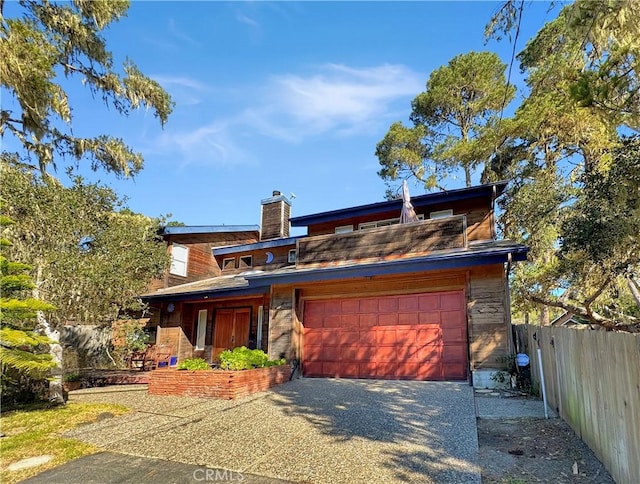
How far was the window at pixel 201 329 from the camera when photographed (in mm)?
15648

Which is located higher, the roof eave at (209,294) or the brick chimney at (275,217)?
the brick chimney at (275,217)

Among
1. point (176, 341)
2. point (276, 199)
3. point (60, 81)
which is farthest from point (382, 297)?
point (60, 81)

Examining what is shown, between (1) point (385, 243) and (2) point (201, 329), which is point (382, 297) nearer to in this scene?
(1) point (385, 243)

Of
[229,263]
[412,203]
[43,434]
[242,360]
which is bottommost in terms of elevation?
[43,434]

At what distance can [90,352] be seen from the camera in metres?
13.8

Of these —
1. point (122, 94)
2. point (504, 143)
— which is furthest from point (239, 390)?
point (504, 143)

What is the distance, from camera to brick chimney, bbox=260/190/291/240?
1712 cm

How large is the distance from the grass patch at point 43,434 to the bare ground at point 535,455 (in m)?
5.03

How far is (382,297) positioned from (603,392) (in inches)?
273

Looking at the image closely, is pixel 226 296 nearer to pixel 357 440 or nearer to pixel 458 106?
pixel 357 440

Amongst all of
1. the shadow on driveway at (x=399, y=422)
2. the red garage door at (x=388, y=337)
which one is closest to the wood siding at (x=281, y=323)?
the red garage door at (x=388, y=337)

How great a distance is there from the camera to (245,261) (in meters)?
17.0

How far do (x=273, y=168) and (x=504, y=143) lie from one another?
1121 centimetres

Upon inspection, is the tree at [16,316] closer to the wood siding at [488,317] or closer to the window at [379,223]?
the wood siding at [488,317]
